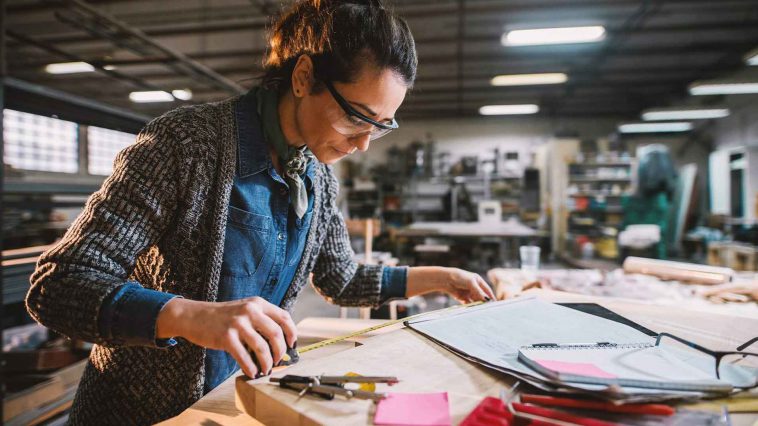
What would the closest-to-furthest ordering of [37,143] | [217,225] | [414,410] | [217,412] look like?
[414,410]
[217,412]
[217,225]
[37,143]

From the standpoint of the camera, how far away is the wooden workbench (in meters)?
0.56

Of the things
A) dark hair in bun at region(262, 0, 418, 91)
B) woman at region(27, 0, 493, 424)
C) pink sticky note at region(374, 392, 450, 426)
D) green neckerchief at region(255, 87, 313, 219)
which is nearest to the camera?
pink sticky note at region(374, 392, 450, 426)

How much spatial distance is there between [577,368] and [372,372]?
1.06ft

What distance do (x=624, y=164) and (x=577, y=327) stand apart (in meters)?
9.73

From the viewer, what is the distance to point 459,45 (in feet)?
22.9

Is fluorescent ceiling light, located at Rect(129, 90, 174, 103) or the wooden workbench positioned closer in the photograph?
the wooden workbench

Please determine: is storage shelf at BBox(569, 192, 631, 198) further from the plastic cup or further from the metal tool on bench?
the metal tool on bench

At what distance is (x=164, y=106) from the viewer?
34.9ft

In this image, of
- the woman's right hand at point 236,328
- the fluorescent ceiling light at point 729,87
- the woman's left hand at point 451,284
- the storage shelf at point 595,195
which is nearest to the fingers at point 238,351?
the woman's right hand at point 236,328

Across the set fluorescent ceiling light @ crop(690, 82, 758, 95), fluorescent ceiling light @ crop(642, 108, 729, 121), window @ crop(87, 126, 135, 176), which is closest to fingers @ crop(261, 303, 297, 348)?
window @ crop(87, 126, 135, 176)

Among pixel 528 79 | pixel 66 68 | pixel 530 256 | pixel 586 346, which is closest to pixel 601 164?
pixel 528 79

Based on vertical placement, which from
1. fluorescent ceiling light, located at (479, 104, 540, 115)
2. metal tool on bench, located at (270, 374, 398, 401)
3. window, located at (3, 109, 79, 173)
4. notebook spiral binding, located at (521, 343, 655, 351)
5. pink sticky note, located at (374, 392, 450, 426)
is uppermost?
fluorescent ceiling light, located at (479, 104, 540, 115)

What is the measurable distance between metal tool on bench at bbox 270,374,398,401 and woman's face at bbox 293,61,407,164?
555 mm

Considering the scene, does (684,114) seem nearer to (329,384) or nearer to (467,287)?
(467,287)
